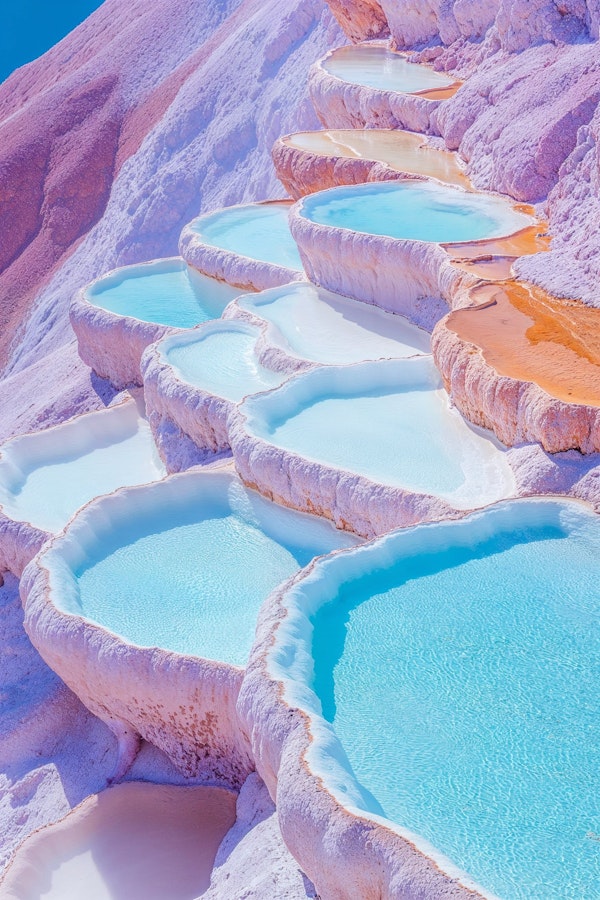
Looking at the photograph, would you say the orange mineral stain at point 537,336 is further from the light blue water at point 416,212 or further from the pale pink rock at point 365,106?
the pale pink rock at point 365,106

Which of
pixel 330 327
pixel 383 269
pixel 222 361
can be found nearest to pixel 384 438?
pixel 222 361

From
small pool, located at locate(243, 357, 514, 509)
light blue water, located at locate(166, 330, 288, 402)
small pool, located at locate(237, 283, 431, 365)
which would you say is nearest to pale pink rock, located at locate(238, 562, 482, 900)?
small pool, located at locate(243, 357, 514, 509)

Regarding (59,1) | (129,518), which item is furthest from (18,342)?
(59,1)

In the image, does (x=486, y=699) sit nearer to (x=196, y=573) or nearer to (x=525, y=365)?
(x=196, y=573)

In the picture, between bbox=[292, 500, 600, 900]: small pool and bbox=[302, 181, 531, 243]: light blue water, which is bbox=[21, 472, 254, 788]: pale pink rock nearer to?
bbox=[292, 500, 600, 900]: small pool

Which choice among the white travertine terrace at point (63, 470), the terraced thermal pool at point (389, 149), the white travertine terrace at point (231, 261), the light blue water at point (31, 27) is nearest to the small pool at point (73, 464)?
the white travertine terrace at point (63, 470)
